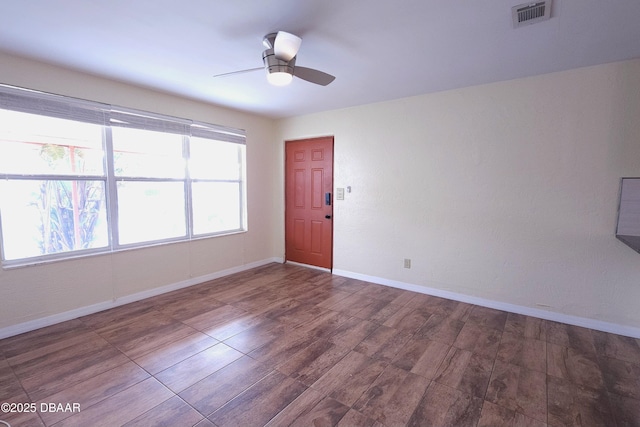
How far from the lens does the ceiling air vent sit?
5.67 ft

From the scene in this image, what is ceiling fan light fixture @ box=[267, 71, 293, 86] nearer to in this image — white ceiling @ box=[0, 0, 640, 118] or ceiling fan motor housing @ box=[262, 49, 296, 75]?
ceiling fan motor housing @ box=[262, 49, 296, 75]

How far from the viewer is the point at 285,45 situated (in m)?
1.96

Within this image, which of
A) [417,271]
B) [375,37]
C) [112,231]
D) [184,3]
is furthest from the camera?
[417,271]

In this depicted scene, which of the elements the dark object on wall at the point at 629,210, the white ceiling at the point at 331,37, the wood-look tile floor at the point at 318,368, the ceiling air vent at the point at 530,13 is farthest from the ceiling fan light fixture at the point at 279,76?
the dark object on wall at the point at 629,210

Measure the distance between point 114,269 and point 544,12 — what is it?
14.4ft

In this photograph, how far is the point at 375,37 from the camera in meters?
2.12

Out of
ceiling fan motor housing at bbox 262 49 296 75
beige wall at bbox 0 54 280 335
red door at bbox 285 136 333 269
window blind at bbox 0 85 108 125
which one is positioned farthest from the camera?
red door at bbox 285 136 333 269

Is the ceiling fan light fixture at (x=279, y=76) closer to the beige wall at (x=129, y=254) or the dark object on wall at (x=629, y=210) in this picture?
the beige wall at (x=129, y=254)

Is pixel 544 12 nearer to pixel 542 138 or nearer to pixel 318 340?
pixel 542 138

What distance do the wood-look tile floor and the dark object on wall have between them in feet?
3.15

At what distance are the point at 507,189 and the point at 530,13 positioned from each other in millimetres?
1754

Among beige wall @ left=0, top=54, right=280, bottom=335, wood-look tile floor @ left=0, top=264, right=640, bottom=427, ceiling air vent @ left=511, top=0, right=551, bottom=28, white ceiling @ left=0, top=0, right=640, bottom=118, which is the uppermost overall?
white ceiling @ left=0, top=0, right=640, bottom=118

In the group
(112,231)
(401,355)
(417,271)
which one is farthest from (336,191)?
(112,231)

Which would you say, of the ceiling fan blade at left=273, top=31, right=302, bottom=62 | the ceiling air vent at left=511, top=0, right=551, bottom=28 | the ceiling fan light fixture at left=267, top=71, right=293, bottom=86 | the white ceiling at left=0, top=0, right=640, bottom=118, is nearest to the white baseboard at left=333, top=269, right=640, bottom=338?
the white ceiling at left=0, top=0, right=640, bottom=118
